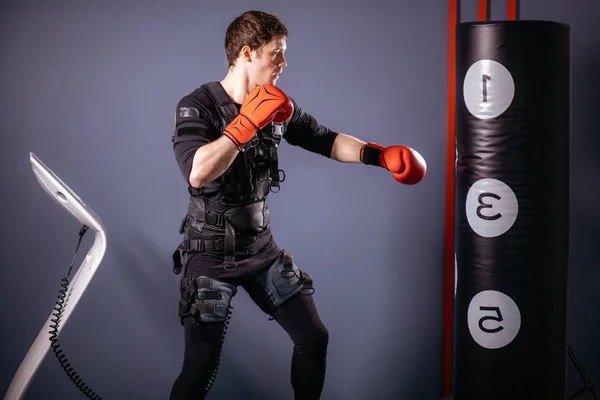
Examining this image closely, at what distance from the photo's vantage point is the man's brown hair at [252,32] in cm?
244

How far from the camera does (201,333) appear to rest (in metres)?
2.33

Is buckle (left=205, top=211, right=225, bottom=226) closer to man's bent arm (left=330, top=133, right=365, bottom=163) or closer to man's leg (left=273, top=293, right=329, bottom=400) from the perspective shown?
man's leg (left=273, top=293, right=329, bottom=400)

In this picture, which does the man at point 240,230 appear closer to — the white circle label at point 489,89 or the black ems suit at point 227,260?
the black ems suit at point 227,260

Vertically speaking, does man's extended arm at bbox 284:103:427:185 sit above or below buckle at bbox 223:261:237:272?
above

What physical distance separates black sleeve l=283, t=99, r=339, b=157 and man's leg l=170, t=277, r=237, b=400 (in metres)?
0.67

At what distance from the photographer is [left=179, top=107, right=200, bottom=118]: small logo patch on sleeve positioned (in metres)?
2.31

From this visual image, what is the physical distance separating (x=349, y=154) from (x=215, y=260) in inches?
27.2

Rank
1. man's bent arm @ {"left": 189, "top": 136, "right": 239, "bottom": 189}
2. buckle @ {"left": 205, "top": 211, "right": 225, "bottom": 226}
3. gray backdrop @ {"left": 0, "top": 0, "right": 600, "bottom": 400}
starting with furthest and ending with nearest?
gray backdrop @ {"left": 0, "top": 0, "right": 600, "bottom": 400} < buckle @ {"left": 205, "top": 211, "right": 225, "bottom": 226} < man's bent arm @ {"left": 189, "top": 136, "right": 239, "bottom": 189}

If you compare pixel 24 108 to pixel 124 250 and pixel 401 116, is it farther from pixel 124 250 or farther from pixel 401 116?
pixel 401 116

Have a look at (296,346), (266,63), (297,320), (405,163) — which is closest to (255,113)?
(266,63)

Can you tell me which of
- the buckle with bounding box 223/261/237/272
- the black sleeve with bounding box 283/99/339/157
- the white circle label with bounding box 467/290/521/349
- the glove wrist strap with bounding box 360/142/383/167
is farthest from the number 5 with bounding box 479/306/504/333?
the buckle with bounding box 223/261/237/272

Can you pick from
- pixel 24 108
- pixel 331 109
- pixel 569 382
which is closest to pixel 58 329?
pixel 24 108

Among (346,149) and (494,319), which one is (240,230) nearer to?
(346,149)

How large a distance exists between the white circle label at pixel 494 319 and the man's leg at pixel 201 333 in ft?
3.16
